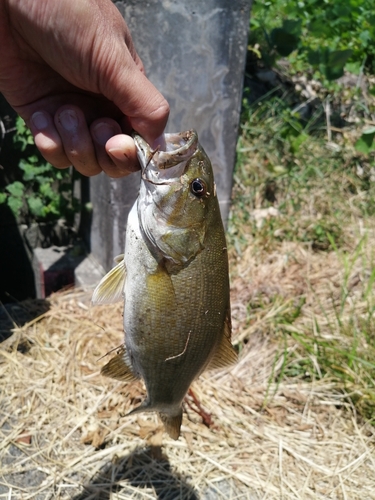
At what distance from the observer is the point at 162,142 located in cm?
176

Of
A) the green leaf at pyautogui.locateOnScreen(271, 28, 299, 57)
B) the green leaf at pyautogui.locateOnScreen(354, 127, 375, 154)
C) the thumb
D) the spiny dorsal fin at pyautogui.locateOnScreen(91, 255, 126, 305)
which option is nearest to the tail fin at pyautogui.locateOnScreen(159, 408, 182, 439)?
the spiny dorsal fin at pyautogui.locateOnScreen(91, 255, 126, 305)

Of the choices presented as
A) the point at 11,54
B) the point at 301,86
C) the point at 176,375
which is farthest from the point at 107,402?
the point at 301,86

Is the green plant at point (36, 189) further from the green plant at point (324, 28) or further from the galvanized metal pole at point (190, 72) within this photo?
the green plant at point (324, 28)

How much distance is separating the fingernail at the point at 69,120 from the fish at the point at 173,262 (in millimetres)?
314

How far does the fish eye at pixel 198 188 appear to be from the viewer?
1724mm

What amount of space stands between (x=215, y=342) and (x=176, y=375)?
185 millimetres

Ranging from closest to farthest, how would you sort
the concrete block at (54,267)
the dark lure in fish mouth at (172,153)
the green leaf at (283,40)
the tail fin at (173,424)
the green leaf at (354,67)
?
the dark lure in fish mouth at (172,153) < the tail fin at (173,424) < the concrete block at (54,267) < the green leaf at (283,40) < the green leaf at (354,67)

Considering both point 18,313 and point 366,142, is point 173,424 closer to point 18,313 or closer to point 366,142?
point 18,313

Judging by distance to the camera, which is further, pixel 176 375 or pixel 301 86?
pixel 301 86

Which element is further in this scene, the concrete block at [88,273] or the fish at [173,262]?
the concrete block at [88,273]

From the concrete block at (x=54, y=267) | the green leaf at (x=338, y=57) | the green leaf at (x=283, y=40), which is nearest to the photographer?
the concrete block at (x=54, y=267)

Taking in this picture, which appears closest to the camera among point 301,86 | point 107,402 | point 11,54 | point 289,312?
point 11,54

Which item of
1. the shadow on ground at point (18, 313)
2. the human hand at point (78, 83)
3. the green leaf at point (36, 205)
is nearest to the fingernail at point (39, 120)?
the human hand at point (78, 83)

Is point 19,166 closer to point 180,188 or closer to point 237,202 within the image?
point 237,202
